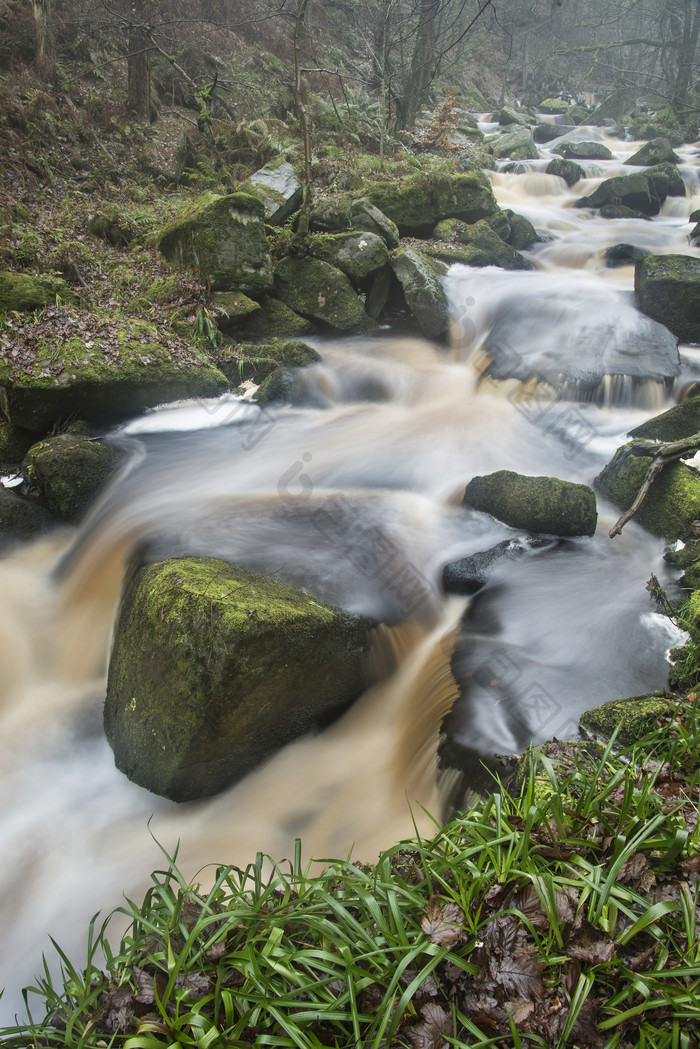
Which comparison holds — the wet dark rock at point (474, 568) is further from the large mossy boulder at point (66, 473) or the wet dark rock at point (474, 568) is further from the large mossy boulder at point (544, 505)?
the large mossy boulder at point (66, 473)

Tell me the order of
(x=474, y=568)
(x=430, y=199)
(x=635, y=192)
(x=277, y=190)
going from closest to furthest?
(x=474, y=568), (x=277, y=190), (x=430, y=199), (x=635, y=192)

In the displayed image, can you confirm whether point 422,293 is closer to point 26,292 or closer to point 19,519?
point 26,292

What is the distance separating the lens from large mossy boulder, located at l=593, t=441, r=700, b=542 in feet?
18.1

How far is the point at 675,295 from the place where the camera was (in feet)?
31.2

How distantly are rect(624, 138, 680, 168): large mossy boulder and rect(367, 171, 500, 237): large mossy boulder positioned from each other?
1051 centimetres

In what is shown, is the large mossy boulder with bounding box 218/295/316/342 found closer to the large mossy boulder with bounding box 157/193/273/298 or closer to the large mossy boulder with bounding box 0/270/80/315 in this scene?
the large mossy boulder with bounding box 157/193/273/298

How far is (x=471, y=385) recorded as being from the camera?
29.4 feet

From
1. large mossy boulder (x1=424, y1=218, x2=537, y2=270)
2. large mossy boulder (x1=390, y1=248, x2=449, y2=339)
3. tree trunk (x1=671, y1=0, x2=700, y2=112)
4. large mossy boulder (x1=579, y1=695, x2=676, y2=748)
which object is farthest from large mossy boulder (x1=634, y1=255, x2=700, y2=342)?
tree trunk (x1=671, y1=0, x2=700, y2=112)

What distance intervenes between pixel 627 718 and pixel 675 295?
869 cm

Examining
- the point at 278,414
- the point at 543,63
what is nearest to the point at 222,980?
the point at 278,414

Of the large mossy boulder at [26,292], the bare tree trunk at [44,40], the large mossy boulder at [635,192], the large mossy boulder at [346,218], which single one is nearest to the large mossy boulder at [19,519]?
the large mossy boulder at [26,292]

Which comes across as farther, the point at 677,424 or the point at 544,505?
the point at 677,424

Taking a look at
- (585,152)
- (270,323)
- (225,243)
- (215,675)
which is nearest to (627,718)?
(215,675)

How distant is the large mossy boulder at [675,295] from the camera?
9461 millimetres
